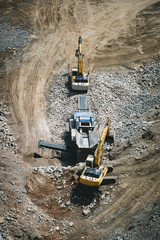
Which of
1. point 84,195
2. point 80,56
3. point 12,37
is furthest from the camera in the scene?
point 12,37

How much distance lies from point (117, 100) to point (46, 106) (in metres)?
5.50

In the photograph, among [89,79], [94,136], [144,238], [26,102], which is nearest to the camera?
[144,238]

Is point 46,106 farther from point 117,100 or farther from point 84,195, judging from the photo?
point 84,195

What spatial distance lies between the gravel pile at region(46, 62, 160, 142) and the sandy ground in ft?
2.54

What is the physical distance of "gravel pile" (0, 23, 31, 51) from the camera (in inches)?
1087

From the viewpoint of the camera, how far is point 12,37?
93.9 feet

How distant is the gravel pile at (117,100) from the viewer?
19984 millimetres

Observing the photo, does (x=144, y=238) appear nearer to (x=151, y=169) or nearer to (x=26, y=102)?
(x=151, y=169)

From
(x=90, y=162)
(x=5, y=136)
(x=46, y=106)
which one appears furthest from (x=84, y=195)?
(x=46, y=106)

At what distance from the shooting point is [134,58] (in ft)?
87.8

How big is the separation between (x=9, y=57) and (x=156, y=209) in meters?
19.2

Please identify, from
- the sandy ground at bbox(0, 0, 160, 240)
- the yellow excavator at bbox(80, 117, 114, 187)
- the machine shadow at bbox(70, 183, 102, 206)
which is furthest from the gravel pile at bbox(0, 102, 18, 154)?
the yellow excavator at bbox(80, 117, 114, 187)

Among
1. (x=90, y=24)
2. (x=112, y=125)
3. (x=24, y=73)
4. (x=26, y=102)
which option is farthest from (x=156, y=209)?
(x=90, y=24)

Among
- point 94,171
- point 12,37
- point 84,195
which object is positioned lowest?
point 84,195
